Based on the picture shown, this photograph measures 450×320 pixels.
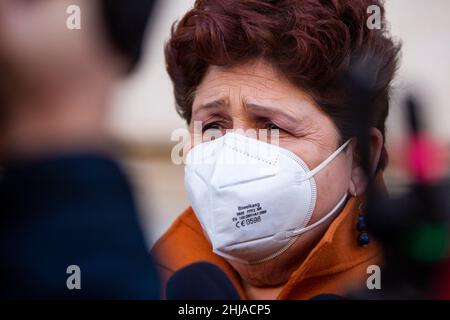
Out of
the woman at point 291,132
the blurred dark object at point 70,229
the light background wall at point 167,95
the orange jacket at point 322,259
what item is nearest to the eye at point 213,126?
the woman at point 291,132

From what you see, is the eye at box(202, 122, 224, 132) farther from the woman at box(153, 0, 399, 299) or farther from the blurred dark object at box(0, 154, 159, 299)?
the blurred dark object at box(0, 154, 159, 299)

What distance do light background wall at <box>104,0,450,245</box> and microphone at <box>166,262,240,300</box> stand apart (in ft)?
0.49

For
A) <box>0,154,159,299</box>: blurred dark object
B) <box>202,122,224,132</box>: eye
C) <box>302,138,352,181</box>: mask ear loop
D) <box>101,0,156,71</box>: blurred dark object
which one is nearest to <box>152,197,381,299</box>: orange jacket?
<box>302,138,352,181</box>: mask ear loop

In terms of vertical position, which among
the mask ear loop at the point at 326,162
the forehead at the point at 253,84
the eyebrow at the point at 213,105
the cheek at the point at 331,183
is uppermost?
the forehead at the point at 253,84

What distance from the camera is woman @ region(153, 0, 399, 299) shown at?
2020 millimetres

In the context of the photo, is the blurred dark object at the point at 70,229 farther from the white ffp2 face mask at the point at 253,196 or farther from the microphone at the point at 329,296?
the microphone at the point at 329,296

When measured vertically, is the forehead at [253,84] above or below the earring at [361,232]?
above

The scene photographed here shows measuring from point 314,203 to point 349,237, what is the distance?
14 centimetres

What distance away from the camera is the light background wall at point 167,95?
2.15m

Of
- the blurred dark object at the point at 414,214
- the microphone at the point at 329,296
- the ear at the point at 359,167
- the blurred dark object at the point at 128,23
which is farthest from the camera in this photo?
the microphone at the point at 329,296

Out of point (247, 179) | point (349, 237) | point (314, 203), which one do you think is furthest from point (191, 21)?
point (349, 237)

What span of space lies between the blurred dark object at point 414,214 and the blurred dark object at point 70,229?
20.6 inches

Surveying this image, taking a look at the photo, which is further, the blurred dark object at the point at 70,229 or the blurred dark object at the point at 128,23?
the blurred dark object at the point at 128,23

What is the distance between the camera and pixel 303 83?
2047 millimetres
